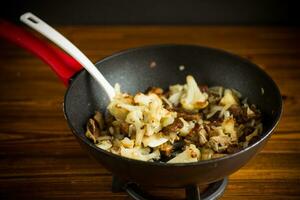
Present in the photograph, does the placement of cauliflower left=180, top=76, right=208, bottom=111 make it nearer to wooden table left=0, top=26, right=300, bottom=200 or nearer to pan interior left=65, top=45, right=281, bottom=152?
pan interior left=65, top=45, right=281, bottom=152

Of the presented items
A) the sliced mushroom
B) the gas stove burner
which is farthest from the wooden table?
the sliced mushroom

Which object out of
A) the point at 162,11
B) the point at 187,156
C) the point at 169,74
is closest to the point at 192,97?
the point at 169,74

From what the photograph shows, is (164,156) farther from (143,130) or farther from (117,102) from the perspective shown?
(117,102)

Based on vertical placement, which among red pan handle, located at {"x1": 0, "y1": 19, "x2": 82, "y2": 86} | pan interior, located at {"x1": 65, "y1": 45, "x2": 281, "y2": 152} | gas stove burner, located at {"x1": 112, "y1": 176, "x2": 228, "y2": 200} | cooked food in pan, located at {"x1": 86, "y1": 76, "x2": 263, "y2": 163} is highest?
red pan handle, located at {"x1": 0, "y1": 19, "x2": 82, "y2": 86}

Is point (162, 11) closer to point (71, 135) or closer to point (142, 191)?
point (71, 135)

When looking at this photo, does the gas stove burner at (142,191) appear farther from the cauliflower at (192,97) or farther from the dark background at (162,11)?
the dark background at (162,11)

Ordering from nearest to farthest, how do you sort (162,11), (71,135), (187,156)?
(187,156)
(71,135)
(162,11)
